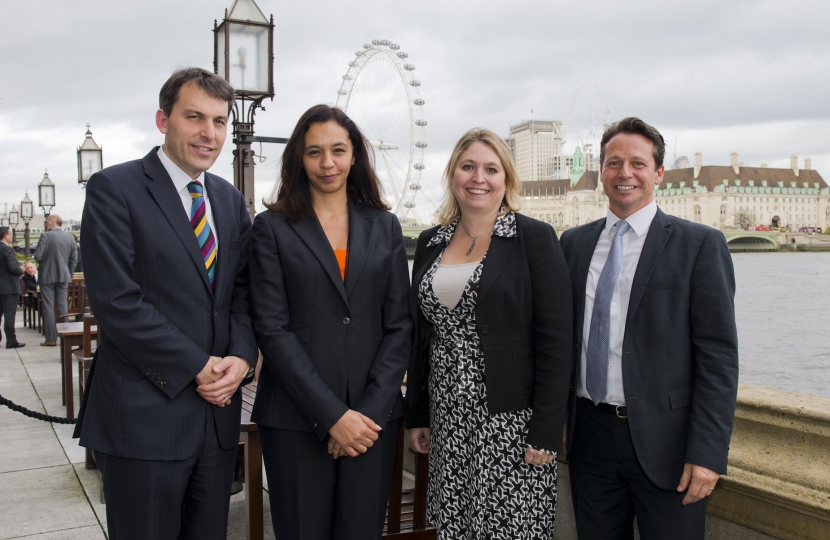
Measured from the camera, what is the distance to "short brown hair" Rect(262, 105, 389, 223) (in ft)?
7.72

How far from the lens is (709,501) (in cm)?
250

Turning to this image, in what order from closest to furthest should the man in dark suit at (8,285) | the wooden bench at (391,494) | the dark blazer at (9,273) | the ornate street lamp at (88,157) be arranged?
the wooden bench at (391,494), the man in dark suit at (8,285), the dark blazer at (9,273), the ornate street lamp at (88,157)

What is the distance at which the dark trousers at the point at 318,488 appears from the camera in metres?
2.21

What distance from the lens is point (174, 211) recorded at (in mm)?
2150

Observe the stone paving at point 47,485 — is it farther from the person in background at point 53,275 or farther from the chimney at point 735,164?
the chimney at point 735,164

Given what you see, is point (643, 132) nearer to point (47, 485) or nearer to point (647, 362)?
point (647, 362)

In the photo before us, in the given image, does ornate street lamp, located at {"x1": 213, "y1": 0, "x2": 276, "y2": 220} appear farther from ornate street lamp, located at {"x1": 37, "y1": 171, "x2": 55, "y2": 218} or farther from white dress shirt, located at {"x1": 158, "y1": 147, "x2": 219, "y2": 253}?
ornate street lamp, located at {"x1": 37, "y1": 171, "x2": 55, "y2": 218}

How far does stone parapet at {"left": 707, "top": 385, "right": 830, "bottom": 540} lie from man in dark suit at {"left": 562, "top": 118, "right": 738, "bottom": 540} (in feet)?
0.98

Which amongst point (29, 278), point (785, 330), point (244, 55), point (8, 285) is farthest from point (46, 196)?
point (785, 330)

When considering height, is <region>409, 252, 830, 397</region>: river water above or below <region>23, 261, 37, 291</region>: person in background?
below

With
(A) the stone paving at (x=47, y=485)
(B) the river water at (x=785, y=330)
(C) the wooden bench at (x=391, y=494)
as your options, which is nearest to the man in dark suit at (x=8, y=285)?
(A) the stone paving at (x=47, y=485)

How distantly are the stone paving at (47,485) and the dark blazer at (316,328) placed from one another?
147cm

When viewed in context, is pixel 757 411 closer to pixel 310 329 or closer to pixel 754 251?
pixel 310 329

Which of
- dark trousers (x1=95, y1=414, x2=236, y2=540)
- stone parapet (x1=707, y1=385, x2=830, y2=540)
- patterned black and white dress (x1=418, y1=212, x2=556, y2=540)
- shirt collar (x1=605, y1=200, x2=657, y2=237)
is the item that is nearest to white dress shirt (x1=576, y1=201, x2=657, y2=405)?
shirt collar (x1=605, y1=200, x2=657, y2=237)
